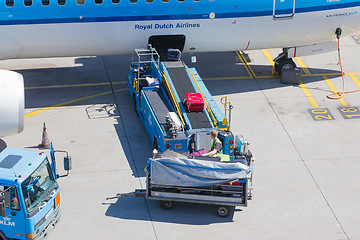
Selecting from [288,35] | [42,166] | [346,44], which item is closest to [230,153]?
[42,166]

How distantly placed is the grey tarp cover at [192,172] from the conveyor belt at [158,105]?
7.90ft

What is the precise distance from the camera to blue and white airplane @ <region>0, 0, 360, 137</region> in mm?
24141

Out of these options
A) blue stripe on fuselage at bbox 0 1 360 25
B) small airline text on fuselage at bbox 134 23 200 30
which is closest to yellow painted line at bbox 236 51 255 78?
blue stripe on fuselage at bbox 0 1 360 25

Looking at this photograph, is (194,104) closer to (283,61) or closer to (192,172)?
(192,172)

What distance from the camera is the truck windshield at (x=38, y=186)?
15992 mm

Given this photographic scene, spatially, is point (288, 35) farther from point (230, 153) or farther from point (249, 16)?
point (230, 153)

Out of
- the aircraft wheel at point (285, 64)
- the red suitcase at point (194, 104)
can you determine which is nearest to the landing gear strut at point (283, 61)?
the aircraft wheel at point (285, 64)

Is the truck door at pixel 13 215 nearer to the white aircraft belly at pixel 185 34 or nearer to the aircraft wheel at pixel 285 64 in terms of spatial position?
the white aircraft belly at pixel 185 34

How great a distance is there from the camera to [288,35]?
26.0m

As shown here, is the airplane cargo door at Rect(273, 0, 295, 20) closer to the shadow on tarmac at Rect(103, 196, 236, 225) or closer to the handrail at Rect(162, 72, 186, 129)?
the handrail at Rect(162, 72, 186, 129)

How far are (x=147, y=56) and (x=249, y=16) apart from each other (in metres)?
4.14

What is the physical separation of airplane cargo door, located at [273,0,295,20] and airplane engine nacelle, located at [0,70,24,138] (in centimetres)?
1055

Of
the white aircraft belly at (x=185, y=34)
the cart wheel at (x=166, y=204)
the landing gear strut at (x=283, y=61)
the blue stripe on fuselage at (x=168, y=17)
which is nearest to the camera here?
the cart wheel at (x=166, y=204)

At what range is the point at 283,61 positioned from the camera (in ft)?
89.1
